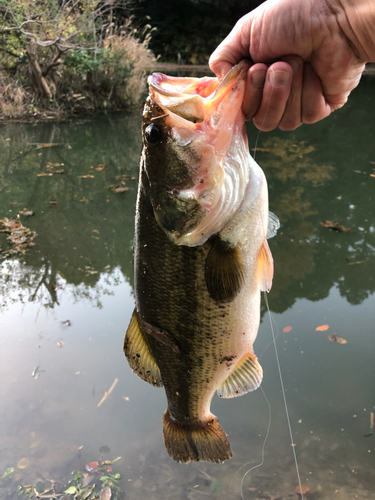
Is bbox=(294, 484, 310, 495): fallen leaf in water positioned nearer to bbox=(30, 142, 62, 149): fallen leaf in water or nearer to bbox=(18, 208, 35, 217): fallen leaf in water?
bbox=(18, 208, 35, 217): fallen leaf in water

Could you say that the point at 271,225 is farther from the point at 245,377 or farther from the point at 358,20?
the point at 358,20

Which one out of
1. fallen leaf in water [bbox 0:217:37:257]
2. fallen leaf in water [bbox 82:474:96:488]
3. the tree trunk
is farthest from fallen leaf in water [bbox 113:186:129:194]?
the tree trunk

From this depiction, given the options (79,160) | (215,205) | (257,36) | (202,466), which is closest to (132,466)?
(202,466)

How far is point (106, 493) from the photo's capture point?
2.39 metres

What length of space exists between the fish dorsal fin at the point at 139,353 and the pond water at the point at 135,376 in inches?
46.3

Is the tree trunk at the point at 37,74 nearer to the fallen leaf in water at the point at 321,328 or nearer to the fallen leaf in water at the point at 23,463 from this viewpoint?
the fallen leaf in water at the point at 321,328

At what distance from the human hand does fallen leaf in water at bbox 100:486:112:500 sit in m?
2.41

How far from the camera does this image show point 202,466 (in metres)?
2.55

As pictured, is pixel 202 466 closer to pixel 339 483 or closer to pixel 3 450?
pixel 339 483

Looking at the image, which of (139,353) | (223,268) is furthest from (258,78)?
(139,353)

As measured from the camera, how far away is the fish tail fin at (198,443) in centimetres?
175

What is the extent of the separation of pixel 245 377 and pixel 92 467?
5.15 feet

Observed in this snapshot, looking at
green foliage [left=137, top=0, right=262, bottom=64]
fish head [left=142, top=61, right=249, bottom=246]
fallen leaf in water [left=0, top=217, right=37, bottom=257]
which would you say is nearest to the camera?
fish head [left=142, top=61, right=249, bottom=246]

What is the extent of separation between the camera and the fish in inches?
52.2
